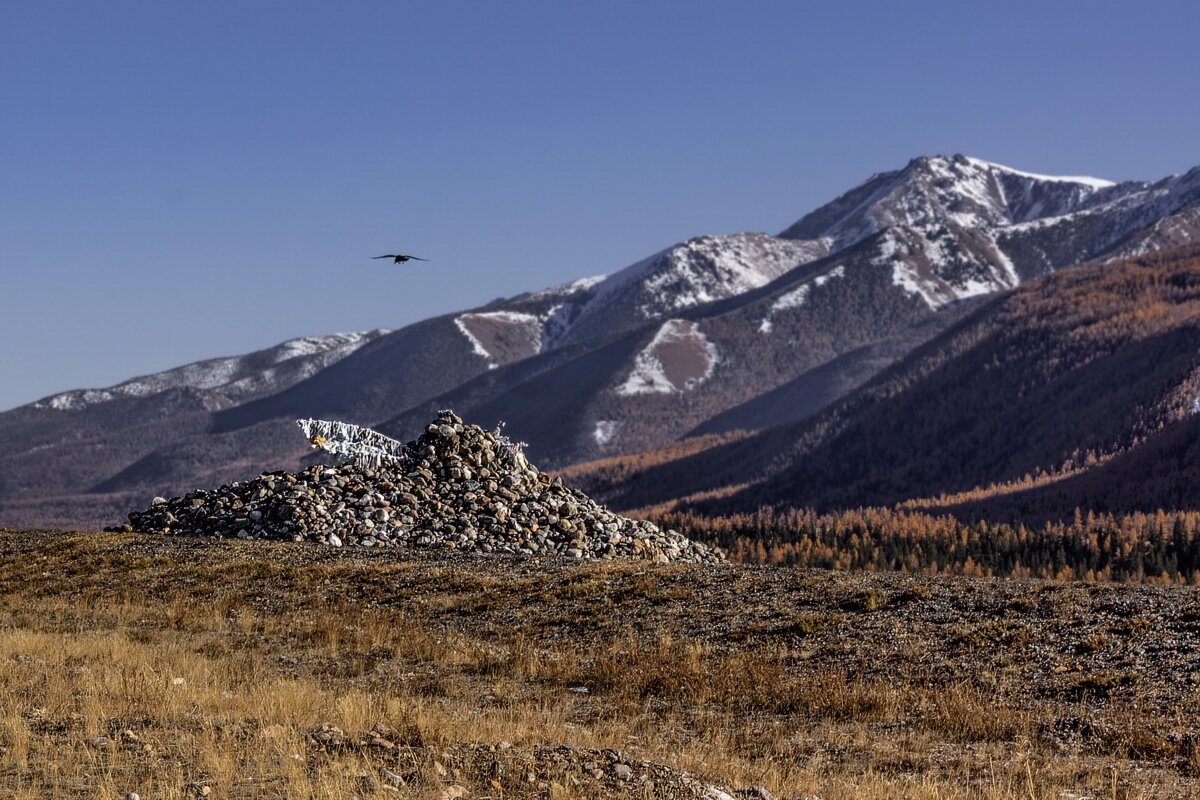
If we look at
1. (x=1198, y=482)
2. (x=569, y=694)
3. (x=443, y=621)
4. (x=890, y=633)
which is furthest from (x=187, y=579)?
(x=1198, y=482)

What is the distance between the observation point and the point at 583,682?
2064 cm

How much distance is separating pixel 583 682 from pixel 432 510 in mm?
22871

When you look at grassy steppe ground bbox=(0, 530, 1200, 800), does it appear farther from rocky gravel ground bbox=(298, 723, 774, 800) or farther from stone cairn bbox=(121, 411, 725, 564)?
stone cairn bbox=(121, 411, 725, 564)

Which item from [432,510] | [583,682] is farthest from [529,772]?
[432,510]

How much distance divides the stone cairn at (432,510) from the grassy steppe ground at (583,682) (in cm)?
767

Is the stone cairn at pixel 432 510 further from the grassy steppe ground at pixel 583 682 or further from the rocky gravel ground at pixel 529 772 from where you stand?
the rocky gravel ground at pixel 529 772

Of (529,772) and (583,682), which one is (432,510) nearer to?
(583,682)

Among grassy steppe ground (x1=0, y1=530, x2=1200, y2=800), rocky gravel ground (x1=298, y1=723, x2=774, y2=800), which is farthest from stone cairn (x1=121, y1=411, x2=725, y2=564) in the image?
rocky gravel ground (x1=298, y1=723, x2=774, y2=800)

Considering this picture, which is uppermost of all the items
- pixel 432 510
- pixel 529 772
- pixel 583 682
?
pixel 432 510

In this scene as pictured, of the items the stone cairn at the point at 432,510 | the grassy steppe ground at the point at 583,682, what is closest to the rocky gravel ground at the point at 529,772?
the grassy steppe ground at the point at 583,682

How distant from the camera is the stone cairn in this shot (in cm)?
4103

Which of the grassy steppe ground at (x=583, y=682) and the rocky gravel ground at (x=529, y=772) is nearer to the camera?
the rocky gravel ground at (x=529, y=772)

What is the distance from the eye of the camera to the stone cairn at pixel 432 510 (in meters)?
41.0

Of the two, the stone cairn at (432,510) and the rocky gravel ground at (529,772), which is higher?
the stone cairn at (432,510)
